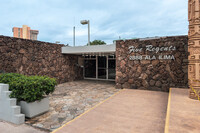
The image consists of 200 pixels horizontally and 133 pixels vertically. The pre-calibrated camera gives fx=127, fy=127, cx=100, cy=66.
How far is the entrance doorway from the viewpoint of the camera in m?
12.6

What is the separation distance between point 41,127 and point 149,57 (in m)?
6.70

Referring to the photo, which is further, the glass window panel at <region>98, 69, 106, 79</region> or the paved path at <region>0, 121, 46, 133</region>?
the glass window panel at <region>98, 69, 106, 79</region>

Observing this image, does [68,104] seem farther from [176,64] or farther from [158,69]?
[176,64]

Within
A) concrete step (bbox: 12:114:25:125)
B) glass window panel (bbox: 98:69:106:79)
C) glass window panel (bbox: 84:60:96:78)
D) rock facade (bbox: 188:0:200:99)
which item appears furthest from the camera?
glass window panel (bbox: 84:60:96:78)

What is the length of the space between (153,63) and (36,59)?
25.5 feet

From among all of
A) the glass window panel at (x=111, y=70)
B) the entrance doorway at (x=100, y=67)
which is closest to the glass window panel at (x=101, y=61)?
the entrance doorway at (x=100, y=67)

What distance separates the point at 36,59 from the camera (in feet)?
29.1

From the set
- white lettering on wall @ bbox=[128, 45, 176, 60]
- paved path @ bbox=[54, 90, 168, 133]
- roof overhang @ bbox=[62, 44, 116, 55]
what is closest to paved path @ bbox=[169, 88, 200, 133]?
paved path @ bbox=[54, 90, 168, 133]

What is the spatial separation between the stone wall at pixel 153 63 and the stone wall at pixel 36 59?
5019mm

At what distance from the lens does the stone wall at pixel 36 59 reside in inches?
284

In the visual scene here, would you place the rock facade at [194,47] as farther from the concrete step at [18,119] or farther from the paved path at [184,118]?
the concrete step at [18,119]

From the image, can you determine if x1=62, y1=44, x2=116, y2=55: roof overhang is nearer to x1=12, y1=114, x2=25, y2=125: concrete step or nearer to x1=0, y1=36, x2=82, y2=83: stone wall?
x1=0, y1=36, x2=82, y2=83: stone wall

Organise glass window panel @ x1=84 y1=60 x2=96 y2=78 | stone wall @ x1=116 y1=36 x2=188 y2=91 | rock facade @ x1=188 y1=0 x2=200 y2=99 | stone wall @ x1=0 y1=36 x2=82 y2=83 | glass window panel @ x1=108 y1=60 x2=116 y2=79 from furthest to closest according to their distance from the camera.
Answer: glass window panel @ x1=84 y1=60 x2=96 y2=78 → glass window panel @ x1=108 y1=60 x2=116 y2=79 → stone wall @ x1=0 y1=36 x2=82 y2=83 → stone wall @ x1=116 y1=36 x2=188 y2=91 → rock facade @ x1=188 y1=0 x2=200 y2=99

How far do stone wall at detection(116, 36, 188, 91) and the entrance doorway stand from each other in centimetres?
389
